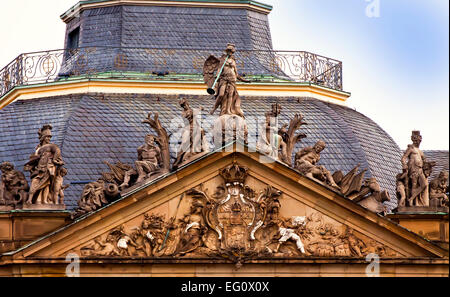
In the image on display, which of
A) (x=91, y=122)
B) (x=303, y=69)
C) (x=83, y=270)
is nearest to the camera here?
(x=83, y=270)

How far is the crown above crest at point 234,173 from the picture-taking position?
45.6 metres

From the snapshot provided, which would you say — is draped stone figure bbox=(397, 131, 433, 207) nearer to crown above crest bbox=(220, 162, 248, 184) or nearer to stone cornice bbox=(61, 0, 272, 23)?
crown above crest bbox=(220, 162, 248, 184)

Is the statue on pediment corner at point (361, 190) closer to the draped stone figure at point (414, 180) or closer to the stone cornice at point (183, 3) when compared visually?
the draped stone figure at point (414, 180)

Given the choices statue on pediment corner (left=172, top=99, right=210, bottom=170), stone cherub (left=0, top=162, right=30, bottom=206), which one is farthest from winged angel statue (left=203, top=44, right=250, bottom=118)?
stone cherub (left=0, top=162, right=30, bottom=206)

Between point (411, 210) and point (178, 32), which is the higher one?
point (178, 32)

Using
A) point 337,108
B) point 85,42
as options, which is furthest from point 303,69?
point 85,42

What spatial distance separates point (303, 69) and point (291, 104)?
2192 mm

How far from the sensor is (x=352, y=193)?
152 ft

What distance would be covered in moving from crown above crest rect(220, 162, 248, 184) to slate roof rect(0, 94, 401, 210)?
4.38m

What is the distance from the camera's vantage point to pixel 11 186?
4609cm

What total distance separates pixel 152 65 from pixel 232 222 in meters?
9.43

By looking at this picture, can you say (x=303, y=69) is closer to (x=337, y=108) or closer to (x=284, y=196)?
(x=337, y=108)

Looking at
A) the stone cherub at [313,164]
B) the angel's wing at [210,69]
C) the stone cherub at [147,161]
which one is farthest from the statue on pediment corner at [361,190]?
the stone cherub at [147,161]
